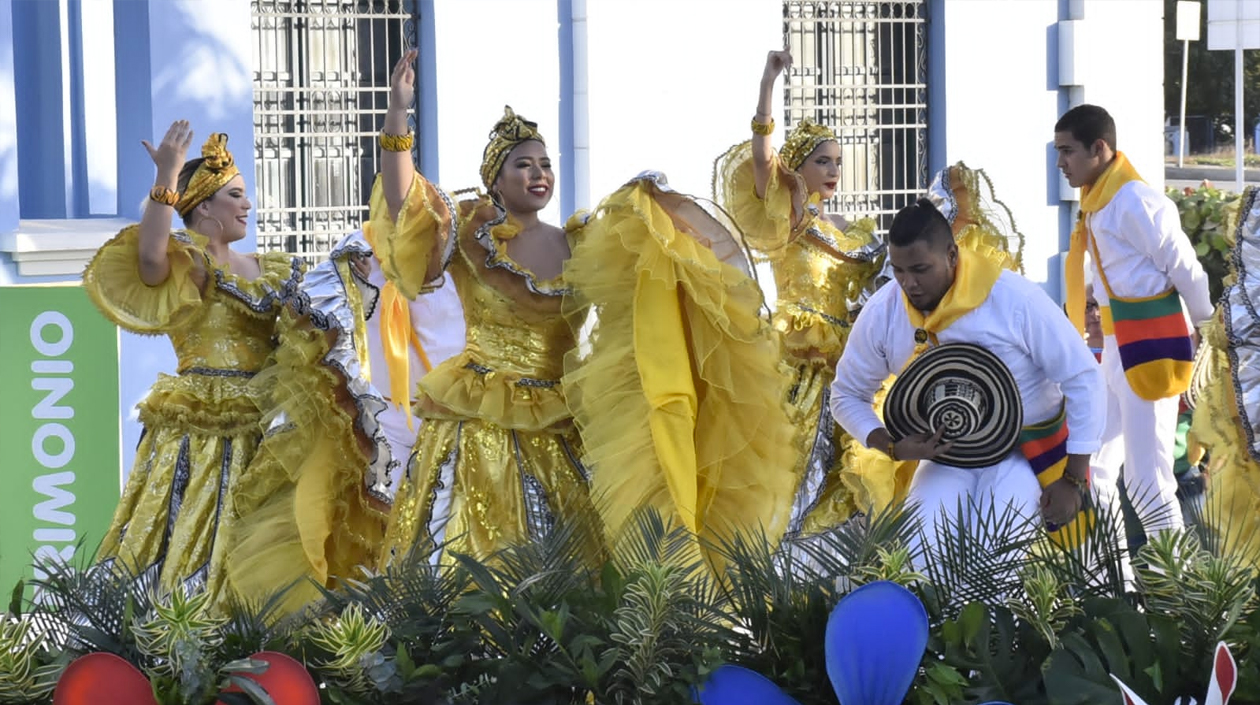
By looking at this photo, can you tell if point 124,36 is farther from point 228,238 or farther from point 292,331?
point 292,331

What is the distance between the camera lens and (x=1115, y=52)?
12680 mm

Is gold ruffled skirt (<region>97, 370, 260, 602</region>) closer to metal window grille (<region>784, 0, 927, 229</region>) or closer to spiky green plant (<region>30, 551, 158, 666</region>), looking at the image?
spiky green plant (<region>30, 551, 158, 666</region>)

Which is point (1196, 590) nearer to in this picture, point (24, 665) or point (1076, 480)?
point (24, 665)

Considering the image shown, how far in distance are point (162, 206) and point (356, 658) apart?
3.47 m

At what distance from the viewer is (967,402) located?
16.0 ft

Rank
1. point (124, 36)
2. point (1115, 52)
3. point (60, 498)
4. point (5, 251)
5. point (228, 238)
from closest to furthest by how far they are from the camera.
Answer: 1. point (228, 238)
2. point (60, 498)
3. point (5, 251)
4. point (124, 36)
5. point (1115, 52)

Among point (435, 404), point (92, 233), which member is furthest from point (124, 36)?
point (435, 404)

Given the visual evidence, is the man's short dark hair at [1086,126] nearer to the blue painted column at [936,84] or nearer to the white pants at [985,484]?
the white pants at [985,484]

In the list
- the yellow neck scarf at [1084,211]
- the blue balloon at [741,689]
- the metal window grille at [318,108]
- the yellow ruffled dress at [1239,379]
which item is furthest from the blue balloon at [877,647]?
the metal window grille at [318,108]

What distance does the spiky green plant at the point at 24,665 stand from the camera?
2.58 meters

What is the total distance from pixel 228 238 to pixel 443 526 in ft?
5.05

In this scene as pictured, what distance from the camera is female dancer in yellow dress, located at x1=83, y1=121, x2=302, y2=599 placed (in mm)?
5926

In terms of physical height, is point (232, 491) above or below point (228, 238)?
below

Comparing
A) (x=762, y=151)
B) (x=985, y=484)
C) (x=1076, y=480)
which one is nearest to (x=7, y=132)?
(x=762, y=151)
